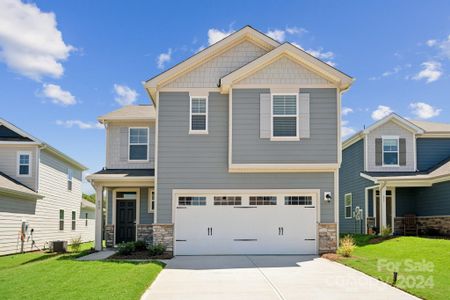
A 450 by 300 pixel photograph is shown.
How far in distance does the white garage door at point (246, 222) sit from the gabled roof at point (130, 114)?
4326mm

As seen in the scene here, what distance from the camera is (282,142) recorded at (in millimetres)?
15555

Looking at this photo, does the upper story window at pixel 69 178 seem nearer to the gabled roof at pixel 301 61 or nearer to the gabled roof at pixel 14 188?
the gabled roof at pixel 14 188

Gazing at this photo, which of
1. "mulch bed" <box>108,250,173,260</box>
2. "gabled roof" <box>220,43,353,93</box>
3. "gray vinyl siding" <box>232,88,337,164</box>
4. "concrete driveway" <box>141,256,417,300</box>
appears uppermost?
"gabled roof" <box>220,43,353,93</box>

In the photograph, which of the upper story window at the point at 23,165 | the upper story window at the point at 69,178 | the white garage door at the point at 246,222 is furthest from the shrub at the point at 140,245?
the upper story window at the point at 69,178

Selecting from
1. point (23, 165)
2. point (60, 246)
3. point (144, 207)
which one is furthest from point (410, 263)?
point (23, 165)

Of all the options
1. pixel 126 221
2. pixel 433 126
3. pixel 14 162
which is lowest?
pixel 126 221

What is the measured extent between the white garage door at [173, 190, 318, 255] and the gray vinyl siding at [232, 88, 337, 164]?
1298 millimetres

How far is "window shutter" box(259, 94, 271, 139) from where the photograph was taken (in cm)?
1552

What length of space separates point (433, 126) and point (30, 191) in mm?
20135

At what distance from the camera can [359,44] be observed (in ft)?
59.3

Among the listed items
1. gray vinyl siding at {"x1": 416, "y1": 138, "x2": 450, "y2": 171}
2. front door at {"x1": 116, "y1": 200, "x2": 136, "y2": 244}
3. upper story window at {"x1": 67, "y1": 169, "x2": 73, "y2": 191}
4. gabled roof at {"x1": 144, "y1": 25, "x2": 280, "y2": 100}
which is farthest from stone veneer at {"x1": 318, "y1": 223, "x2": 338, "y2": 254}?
upper story window at {"x1": 67, "y1": 169, "x2": 73, "y2": 191}

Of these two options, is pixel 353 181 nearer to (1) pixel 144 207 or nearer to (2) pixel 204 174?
(2) pixel 204 174

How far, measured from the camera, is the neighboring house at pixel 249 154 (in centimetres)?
1557

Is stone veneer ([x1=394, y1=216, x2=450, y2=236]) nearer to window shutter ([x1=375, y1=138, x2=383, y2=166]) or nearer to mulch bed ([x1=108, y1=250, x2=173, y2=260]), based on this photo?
window shutter ([x1=375, y1=138, x2=383, y2=166])
